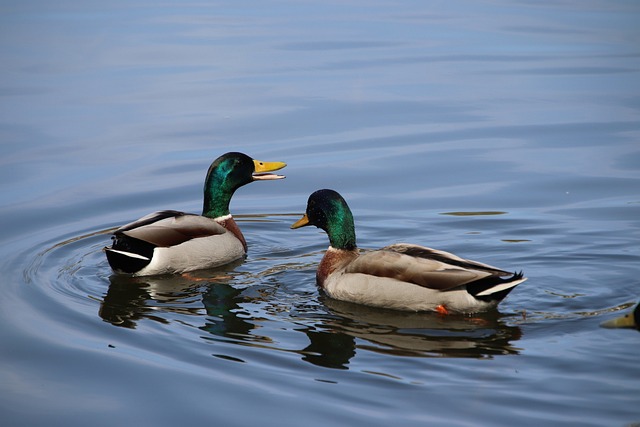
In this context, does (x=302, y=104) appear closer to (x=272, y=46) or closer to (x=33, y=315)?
(x=272, y=46)

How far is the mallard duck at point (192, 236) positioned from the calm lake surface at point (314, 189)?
6.8 inches

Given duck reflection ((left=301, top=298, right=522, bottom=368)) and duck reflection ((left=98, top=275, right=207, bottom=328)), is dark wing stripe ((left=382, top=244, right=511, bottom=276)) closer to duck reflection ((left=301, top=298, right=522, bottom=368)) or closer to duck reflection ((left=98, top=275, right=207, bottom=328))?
duck reflection ((left=301, top=298, right=522, bottom=368))

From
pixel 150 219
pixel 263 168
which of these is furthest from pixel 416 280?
pixel 263 168

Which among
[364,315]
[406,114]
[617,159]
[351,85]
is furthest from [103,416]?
[351,85]

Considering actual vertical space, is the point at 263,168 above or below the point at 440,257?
above

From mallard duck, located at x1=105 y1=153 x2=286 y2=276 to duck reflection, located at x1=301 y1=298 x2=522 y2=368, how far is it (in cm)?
174

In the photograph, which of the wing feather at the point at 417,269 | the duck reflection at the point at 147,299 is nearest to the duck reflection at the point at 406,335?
the wing feather at the point at 417,269

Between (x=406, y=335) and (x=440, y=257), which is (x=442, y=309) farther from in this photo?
(x=406, y=335)

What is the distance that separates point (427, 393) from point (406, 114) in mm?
7716

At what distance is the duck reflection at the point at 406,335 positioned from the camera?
708 centimetres

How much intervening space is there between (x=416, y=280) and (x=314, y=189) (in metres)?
3.47

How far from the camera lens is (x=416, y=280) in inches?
316

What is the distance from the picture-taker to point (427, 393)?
6312mm

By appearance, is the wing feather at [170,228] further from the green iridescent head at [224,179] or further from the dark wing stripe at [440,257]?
the dark wing stripe at [440,257]
